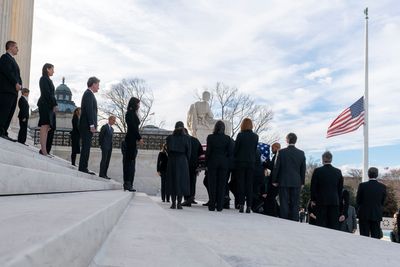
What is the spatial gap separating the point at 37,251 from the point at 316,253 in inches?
112

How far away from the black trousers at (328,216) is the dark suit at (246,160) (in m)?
1.35

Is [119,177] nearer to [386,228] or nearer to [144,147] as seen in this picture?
[144,147]

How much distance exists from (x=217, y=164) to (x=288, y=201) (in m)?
1.61

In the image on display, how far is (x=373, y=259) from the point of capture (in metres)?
3.38

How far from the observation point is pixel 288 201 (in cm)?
841

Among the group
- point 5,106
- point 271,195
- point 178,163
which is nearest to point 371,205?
point 271,195

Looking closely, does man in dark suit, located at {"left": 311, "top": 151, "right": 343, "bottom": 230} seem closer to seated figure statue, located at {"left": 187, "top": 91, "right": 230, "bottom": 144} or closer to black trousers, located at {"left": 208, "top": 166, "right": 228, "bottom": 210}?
black trousers, located at {"left": 208, "top": 166, "right": 228, "bottom": 210}

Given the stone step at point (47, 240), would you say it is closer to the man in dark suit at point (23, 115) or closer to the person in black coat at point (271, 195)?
the person in black coat at point (271, 195)

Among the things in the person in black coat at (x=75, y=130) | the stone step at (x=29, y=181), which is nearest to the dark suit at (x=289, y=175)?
the stone step at (x=29, y=181)

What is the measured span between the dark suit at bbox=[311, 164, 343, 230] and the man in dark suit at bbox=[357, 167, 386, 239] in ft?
2.57

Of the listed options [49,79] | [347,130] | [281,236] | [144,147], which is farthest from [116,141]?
[281,236]

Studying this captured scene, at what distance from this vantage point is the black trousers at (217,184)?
8281 mm

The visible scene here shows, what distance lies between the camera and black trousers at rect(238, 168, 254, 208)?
8328 millimetres

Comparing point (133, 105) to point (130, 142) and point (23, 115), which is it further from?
point (23, 115)
